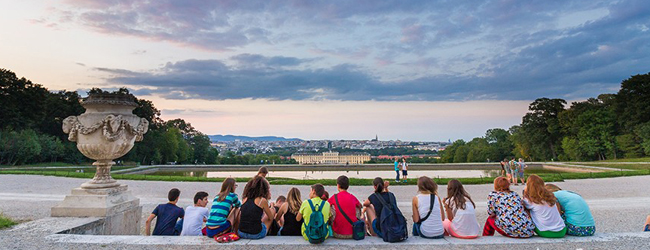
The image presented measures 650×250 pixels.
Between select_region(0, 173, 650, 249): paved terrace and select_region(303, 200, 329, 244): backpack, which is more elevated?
select_region(303, 200, 329, 244): backpack

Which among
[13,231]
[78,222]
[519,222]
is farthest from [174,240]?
[519,222]

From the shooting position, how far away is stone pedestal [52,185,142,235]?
597 centimetres

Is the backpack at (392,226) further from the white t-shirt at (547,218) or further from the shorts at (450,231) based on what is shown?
the white t-shirt at (547,218)

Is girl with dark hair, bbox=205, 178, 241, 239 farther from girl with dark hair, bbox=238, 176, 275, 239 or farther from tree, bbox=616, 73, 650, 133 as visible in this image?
tree, bbox=616, 73, 650, 133

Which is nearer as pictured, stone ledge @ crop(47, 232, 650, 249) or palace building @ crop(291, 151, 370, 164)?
stone ledge @ crop(47, 232, 650, 249)

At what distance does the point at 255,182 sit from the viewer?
4902mm

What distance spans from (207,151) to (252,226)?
6414 centimetres

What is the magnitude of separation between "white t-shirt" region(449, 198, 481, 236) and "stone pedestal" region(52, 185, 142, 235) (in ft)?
19.3

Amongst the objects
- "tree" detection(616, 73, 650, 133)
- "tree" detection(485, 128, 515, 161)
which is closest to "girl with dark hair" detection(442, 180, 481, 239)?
"tree" detection(616, 73, 650, 133)

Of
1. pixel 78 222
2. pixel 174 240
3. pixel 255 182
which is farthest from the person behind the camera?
pixel 78 222

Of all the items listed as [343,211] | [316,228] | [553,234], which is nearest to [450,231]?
[553,234]

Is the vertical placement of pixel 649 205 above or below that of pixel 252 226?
below

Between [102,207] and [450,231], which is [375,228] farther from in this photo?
[102,207]

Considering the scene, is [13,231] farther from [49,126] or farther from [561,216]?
[49,126]
